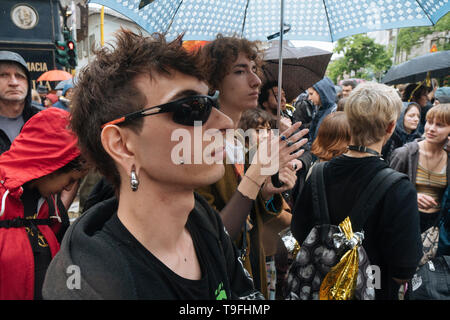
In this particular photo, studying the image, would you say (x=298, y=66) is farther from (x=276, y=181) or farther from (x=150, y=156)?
(x=150, y=156)

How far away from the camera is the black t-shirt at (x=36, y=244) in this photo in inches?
74.7

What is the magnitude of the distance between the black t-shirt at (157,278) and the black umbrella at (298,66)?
119 inches

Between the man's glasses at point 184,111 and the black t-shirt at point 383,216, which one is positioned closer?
the man's glasses at point 184,111

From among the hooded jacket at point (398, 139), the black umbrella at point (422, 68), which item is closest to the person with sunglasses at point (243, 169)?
the hooded jacket at point (398, 139)

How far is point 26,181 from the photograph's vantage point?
1876 mm

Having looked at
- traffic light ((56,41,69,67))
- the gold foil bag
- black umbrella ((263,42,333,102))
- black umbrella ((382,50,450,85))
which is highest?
traffic light ((56,41,69,67))

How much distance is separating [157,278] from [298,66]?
11.6ft

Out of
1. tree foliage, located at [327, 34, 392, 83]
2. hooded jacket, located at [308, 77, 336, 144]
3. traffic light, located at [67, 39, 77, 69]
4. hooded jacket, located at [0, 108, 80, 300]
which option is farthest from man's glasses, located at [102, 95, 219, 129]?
tree foliage, located at [327, 34, 392, 83]

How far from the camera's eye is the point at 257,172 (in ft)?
6.08

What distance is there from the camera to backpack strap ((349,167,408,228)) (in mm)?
2084

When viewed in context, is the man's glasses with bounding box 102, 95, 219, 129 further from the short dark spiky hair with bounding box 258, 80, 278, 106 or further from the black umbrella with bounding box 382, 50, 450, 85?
the black umbrella with bounding box 382, 50, 450, 85

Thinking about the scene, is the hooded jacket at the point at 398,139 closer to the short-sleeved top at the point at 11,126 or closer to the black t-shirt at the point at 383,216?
the black t-shirt at the point at 383,216

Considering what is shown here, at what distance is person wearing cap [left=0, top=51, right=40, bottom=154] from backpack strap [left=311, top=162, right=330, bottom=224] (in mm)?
2957

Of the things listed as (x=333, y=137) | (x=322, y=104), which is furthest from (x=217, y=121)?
(x=322, y=104)
